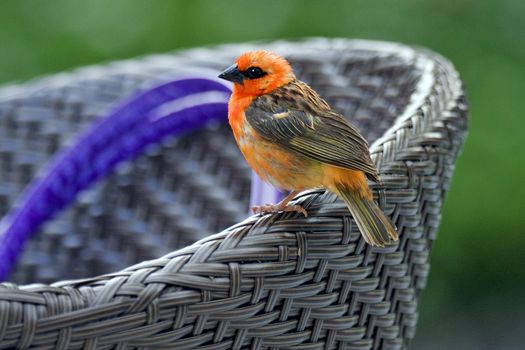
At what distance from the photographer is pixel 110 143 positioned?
2.38 meters

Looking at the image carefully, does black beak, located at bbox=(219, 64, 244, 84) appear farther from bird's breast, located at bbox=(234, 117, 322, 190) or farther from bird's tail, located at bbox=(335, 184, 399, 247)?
bird's tail, located at bbox=(335, 184, 399, 247)

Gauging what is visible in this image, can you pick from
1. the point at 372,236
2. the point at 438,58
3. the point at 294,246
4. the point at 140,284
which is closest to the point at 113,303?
the point at 140,284

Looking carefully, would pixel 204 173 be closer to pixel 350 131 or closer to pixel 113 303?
pixel 350 131

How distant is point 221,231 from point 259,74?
14.0 inches

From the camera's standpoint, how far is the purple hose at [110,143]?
225 centimetres

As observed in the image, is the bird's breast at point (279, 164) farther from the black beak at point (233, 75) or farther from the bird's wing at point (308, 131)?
the black beak at point (233, 75)

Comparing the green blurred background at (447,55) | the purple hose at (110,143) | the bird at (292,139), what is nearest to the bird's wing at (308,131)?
the bird at (292,139)

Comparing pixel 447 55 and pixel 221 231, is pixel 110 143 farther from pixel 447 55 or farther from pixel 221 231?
pixel 447 55

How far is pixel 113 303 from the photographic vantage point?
1182 millimetres

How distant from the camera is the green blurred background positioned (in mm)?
3604

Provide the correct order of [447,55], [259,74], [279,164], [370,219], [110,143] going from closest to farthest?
[370,219], [279,164], [259,74], [110,143], [447,55]

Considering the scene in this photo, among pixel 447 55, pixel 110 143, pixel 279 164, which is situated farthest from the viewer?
pixel 447 55

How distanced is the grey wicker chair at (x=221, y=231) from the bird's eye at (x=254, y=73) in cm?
33

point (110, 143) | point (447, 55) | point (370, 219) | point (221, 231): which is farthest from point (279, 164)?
point (447, 55)
